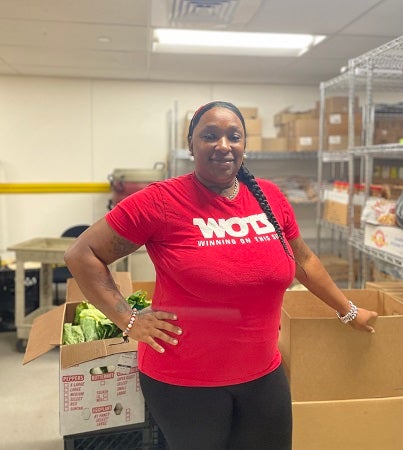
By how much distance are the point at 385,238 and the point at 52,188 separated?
347cm

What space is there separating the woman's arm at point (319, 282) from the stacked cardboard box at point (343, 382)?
54 mm

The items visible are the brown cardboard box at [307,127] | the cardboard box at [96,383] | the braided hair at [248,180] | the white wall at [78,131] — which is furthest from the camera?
the white wall at [78,131]

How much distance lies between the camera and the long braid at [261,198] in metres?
1.34

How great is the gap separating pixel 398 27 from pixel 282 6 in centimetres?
87

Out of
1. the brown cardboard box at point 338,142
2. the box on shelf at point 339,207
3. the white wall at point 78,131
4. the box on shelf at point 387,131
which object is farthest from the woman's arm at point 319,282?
the white wall at point 78,131

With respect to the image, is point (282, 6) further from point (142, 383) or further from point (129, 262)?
point (129, 262)

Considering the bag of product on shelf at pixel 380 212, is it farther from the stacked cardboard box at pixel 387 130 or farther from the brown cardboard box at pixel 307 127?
the brown cardboard box at pixel 307 127

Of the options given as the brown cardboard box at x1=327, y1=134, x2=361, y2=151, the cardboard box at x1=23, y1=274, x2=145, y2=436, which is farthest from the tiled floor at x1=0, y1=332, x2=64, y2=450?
the brown cardboard box at x1=327, y1=134, x2=361, y2=151

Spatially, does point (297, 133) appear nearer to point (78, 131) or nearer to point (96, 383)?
point (78, 131)

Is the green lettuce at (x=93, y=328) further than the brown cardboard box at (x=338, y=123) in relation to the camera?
No

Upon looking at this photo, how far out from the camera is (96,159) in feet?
15.7

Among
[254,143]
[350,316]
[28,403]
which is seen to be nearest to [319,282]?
[350,316]

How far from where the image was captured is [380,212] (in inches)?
93.1

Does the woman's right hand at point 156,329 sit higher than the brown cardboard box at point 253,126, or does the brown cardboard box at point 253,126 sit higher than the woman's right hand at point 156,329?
the brown cardboard box at point 253,126
